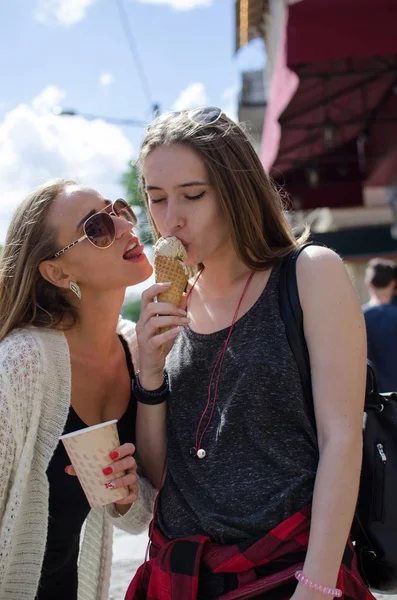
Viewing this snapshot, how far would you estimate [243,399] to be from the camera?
2.07 m

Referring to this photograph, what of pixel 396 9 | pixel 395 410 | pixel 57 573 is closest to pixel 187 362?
pixel 395 410

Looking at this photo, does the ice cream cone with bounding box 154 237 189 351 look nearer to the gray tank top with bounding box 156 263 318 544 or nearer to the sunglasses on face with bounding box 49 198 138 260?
the gray tank top with bounding box 156 263 318 544

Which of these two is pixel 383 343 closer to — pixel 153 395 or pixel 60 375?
pixel 60 375

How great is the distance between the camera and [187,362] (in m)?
2.35

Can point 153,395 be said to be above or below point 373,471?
above

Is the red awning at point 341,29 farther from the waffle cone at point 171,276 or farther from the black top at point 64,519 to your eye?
the waffle cone at point 171,276

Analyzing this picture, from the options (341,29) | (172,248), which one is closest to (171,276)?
(172,248)

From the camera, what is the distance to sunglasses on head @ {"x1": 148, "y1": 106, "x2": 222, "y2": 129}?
7.77 ft

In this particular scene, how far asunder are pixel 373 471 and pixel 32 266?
1.71 m

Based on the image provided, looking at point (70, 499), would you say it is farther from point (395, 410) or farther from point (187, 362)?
point (395, 410)

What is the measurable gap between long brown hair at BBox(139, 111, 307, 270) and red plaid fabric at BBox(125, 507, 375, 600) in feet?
2.75

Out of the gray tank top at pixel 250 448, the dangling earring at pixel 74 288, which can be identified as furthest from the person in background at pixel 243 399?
the dangling earring at pixel 74 288

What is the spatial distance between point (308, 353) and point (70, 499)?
54.4 inches

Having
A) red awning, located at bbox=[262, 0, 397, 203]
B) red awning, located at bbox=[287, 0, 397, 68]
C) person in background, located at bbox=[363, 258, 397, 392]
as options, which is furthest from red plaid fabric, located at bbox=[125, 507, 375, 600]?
red awning, located at bbox=[287, 0, 397, 68]
